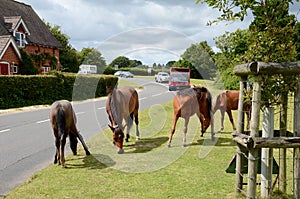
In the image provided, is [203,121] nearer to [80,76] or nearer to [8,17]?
[80,76]

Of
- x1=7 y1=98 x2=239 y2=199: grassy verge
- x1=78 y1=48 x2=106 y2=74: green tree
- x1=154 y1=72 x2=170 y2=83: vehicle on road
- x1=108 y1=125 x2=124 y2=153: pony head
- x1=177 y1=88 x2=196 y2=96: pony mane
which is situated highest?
x1=78 y1=48 x2=106 y2=74: green tree

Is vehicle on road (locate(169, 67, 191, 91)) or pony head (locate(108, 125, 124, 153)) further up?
vehicle on road (locate(169, 67, 191, 91))

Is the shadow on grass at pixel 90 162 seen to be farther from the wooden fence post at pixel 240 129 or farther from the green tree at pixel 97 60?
the green tree at pixel 97 60

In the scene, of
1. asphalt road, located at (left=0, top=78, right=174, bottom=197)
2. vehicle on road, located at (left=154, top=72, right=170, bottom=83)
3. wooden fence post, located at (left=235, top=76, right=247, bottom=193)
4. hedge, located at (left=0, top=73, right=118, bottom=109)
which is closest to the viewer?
wooden fence post, located at (left=235, top=76, right=247, bottom=193)

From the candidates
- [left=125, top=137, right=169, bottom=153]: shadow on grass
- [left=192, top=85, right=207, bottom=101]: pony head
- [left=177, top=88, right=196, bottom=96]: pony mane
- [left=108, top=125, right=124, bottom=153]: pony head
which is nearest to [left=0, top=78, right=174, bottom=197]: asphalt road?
[left=108, top=125, right=124, bottom=153]: pony head

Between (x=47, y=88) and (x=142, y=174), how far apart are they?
20543 millimetres

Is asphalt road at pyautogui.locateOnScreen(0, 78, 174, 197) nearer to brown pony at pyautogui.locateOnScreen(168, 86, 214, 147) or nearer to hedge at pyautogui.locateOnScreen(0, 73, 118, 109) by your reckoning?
brown pony at pyautogui.locateOnScreen(168, 86, 214, 147)

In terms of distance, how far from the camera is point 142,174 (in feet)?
23.9

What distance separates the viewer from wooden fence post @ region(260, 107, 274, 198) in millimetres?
5414

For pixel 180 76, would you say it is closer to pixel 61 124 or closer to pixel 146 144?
pixel 146 144

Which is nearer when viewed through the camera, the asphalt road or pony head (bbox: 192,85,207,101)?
the asphalt road

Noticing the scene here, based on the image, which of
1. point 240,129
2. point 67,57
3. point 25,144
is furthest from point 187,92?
point 67,57

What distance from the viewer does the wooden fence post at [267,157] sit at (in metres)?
→ 5.41

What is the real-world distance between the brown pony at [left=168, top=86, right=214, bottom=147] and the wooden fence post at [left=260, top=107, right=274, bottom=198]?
4514 mm
